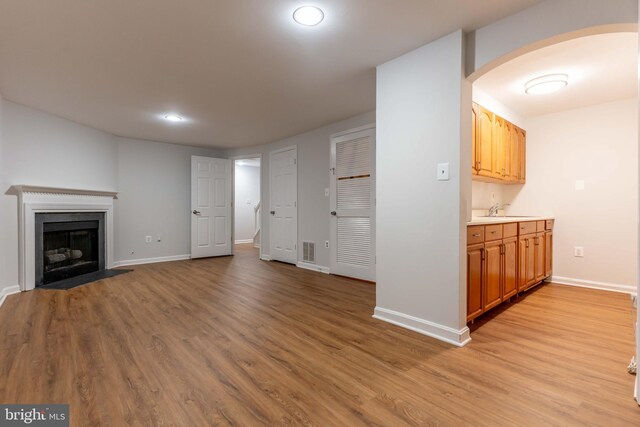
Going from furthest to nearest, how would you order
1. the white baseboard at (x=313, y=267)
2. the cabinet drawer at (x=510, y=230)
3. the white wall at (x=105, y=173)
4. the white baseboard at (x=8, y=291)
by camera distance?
the white baseboard at (x=313, y=267)
the white wall at (x=105, y=173)
the white baseboard at (x=8, y=291)
the cabinet drawer at (x=510, y=230)

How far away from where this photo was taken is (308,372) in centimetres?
183

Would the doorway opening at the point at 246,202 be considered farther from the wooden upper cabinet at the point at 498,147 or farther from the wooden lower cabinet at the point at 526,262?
the wooden lower cabinet at the point at 526,262

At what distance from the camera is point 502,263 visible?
2867mm

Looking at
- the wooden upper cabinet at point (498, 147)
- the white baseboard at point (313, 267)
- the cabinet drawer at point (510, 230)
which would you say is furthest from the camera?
the white baseboard at point (313, 267)

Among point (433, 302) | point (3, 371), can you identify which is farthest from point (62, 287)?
point (433, 302)

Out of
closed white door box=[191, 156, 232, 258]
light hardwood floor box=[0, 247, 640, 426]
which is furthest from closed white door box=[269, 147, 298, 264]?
light hardwood floor box=[0, 247, 640, 426]

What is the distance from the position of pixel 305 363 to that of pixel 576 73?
357 centimetres

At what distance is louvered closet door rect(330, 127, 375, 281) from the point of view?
409 cm

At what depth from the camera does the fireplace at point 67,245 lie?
154 inches

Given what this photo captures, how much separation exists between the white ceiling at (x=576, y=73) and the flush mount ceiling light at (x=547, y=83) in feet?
0.16

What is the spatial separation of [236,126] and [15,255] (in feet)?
10.5

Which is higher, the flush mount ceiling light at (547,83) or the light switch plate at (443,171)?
the flush mount ceiling light at (547,83)

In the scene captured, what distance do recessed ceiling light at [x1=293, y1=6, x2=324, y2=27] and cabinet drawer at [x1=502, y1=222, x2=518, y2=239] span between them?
2426mm

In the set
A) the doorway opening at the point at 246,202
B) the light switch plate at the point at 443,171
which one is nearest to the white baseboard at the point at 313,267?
the light switch plate at the point at 443,171
